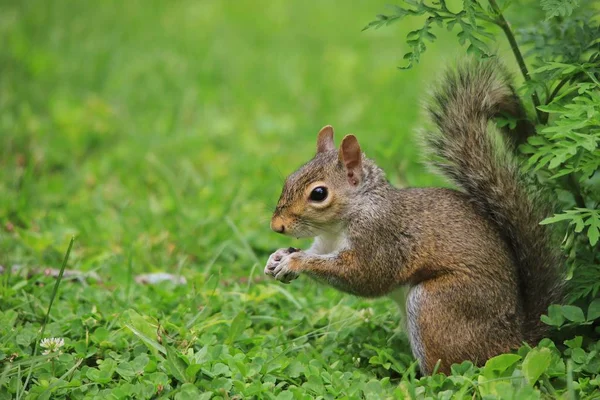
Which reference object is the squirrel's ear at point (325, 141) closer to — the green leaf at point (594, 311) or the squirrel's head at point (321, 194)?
the squirrel's head at point (321, 194)

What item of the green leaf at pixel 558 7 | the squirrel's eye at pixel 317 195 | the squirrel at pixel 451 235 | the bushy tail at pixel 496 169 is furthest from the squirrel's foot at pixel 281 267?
the green leaf at pixel 558 7

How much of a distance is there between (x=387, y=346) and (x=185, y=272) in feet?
3.37

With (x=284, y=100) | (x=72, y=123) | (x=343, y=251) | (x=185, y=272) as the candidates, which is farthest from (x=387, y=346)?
(x=284, y=100)

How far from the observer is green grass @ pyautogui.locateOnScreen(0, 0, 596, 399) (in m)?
2.51

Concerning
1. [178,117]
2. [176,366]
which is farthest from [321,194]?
[178,117]

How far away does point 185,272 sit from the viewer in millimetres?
3480

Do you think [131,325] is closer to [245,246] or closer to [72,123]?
[245,246]

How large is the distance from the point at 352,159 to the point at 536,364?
0.88 metres

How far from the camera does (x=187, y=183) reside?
4430 millimetres

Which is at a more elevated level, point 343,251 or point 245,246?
point 343,251

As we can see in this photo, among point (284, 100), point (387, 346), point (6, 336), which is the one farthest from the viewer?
point (284, 100)

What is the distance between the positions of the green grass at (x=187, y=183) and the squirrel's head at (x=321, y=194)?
0.33 m

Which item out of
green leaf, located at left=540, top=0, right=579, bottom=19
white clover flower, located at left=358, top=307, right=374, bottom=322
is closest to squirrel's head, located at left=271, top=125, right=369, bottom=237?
white clover flower, located at left=358, top=307, right=374, bottom=322

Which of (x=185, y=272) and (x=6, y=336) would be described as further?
(x=185, y=272)
